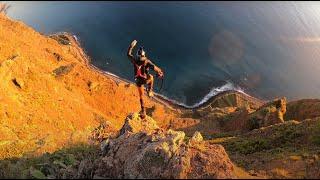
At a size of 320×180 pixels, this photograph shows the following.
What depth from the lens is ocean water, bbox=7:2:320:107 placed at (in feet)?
214

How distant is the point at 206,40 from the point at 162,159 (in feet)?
205

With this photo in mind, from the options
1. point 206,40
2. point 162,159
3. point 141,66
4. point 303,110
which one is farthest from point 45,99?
point 206,40

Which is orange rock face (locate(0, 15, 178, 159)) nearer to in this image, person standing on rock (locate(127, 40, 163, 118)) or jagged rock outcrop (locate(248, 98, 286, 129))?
person standing on rock (locate(127, 40, 163, 118))

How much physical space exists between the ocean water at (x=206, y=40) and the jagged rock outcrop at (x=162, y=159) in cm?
4632

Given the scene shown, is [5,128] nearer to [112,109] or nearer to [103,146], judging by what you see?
[103,146]

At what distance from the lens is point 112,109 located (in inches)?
1848

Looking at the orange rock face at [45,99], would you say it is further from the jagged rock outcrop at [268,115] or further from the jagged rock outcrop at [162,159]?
the jagged rock outcrop at [268,115]

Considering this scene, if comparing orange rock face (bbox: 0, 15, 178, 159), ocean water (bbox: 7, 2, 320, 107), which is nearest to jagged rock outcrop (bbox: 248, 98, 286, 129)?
orange rock face (bbox: 0, 15, 178, 159)

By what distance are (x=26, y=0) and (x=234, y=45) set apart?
49736 millimetres

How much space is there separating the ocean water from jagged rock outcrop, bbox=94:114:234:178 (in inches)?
1824

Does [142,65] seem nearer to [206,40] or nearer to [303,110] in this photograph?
[303,110]

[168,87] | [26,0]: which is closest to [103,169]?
[168,87]

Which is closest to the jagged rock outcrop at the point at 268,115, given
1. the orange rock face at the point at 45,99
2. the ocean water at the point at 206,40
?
the orange rock face at the point at 45,99

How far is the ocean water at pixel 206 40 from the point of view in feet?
214
